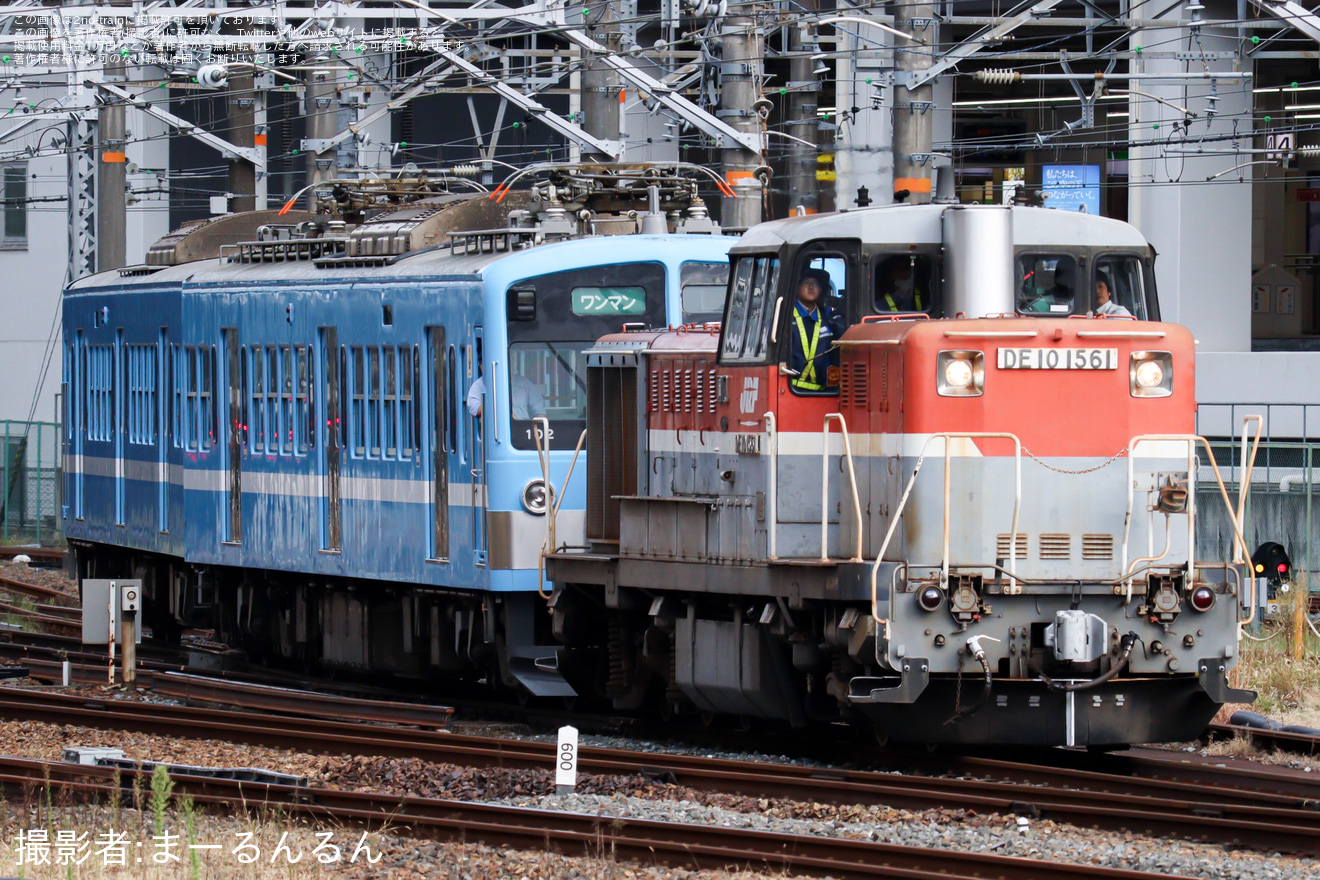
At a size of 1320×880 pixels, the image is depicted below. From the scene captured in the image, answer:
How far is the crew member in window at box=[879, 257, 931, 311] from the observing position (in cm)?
1189

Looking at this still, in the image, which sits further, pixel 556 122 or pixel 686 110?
pixel 556 122

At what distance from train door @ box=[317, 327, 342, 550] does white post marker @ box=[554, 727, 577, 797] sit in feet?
21.6

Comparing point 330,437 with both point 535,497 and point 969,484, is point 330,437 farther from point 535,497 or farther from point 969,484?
point 969,484

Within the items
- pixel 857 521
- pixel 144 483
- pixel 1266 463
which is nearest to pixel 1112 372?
pixel 857 521

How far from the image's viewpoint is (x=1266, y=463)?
957 inches

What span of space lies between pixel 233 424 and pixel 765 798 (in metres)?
9.11

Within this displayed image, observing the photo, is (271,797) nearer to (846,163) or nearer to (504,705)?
(504,705)

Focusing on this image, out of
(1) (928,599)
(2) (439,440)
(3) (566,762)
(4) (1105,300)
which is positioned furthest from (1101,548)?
(2) (439,440)

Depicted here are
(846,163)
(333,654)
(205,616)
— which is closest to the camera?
(333,654)

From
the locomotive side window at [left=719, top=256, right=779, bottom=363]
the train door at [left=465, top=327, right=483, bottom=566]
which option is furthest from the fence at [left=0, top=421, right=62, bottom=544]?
the locomotive side window at [left=719, top=256, right=779, bottom=363]

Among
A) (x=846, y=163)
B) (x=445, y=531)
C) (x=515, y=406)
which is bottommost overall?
(x=445, y=531)

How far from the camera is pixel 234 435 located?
18.8 metres

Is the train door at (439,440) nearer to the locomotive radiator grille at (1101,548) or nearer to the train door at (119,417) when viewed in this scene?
the locomotive radiator grille at (1101,548)

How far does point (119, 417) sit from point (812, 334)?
11548 millimetres
